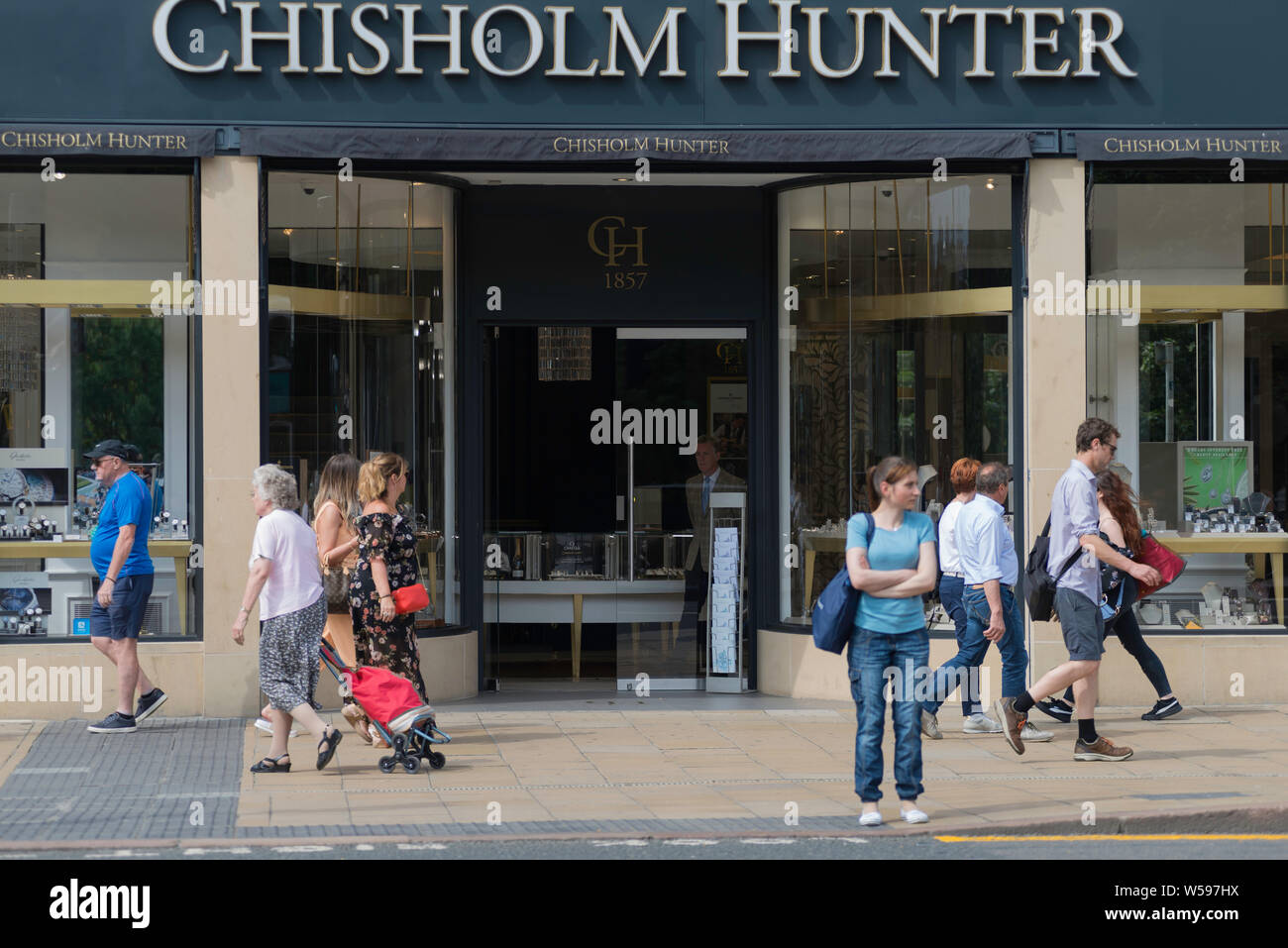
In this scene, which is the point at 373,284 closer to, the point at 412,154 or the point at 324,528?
the point at 412,154

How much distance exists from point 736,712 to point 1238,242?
5.16 m

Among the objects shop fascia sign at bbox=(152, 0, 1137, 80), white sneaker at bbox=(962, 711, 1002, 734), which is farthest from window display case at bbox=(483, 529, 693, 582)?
shop fascia sign at bbox=(152, 0, 1137, 80)

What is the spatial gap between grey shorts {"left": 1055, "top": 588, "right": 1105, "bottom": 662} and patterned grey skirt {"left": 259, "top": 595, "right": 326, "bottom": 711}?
439 centimetres

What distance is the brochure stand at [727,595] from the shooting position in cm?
1265

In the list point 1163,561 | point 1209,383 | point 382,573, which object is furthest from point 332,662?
point 1209,383

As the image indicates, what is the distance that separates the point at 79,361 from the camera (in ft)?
38.2

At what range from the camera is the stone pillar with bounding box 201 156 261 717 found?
36.7ft

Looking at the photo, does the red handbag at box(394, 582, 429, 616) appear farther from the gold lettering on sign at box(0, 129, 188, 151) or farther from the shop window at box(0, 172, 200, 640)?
the gold lettering on sign at box(0, 129, 188, 151)

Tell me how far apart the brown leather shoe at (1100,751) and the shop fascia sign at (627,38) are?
4.85 meters

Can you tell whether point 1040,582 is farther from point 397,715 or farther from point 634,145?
point 634,145

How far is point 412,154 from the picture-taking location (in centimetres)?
1125

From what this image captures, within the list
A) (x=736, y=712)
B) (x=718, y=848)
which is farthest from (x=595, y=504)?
(x=718, y=848)

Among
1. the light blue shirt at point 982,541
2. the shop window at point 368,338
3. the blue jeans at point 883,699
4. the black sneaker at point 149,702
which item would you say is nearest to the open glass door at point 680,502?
the shop window at point 368,338

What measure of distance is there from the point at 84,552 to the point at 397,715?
11.6 ft
